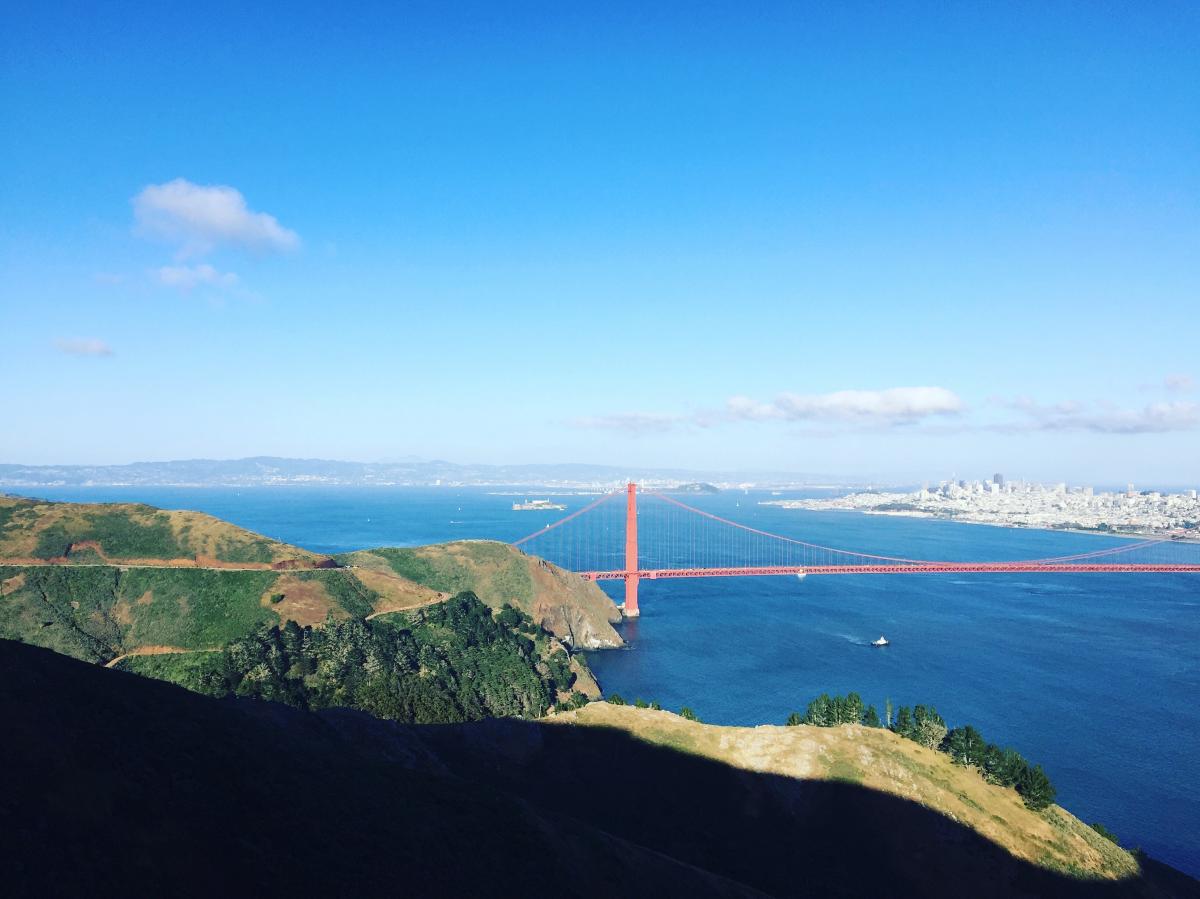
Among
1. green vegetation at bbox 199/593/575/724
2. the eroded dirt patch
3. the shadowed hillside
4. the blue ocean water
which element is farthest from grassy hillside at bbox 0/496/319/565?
the shadowed hillside

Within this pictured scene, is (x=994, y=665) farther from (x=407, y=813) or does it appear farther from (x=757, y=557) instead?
(x=407, y=813)

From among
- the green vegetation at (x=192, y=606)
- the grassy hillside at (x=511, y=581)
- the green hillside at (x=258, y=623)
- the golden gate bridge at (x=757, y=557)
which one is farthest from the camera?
the golden gate bridge at (x=757, y=557)

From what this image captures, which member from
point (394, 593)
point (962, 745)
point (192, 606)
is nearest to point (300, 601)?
point (192, 606)

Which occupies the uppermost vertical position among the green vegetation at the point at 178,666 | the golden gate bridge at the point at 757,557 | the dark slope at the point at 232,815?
the dark slope at the point at 232,815

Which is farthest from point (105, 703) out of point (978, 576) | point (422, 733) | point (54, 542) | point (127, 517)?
point (978, 576)

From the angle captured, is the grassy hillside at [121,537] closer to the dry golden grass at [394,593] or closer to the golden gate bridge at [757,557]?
the dry golden grass at [394,593]

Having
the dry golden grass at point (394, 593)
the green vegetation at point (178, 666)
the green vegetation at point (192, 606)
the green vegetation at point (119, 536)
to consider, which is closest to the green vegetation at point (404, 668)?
the green vegetation at point (178, 666)

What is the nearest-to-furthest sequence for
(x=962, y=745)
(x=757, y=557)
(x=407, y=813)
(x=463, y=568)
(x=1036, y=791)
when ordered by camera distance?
(x=407, y=813)
(x=1036, y=791)
(x=962, y=745)
(x=463, y=568)
(x=757, y=557)

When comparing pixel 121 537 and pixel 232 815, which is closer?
pixel 232 815
